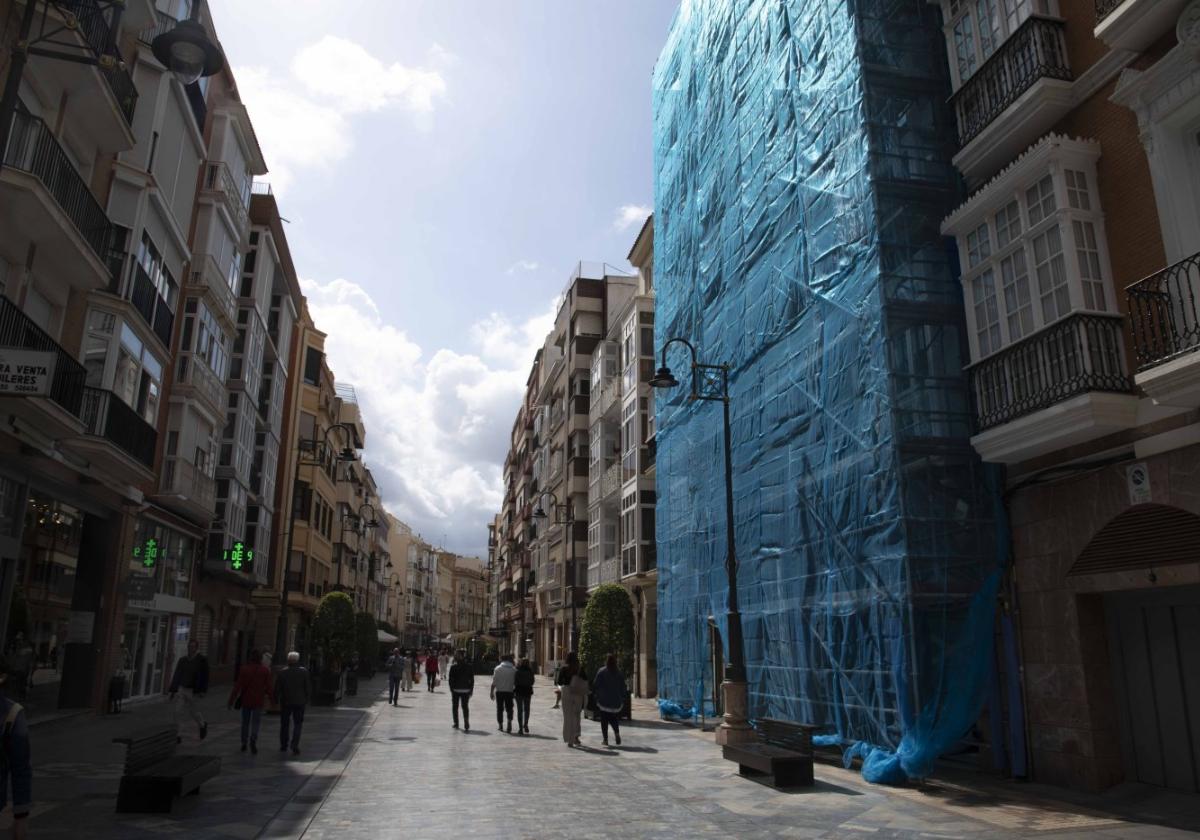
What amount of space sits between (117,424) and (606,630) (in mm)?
14071

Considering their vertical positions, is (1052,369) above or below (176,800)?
above

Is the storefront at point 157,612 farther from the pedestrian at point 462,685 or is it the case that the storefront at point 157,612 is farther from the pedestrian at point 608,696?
the pedestrian at point 608,696

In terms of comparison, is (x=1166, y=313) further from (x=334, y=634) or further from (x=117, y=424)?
(x=334, y=634)

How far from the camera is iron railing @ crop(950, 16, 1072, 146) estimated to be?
38.4 ft

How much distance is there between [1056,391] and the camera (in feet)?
35.4

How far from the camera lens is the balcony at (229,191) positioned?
2567 cm

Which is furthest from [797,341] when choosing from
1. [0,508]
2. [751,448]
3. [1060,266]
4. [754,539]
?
[0,508]

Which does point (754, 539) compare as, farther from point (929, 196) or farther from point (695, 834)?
point (695, 834)

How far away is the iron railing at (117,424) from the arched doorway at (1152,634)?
682 inches

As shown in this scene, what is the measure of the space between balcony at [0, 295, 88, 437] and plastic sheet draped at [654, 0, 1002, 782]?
40.0 feet

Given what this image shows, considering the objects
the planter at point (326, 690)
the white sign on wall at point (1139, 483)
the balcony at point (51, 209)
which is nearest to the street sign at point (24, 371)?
the balcony at point (51, 209)

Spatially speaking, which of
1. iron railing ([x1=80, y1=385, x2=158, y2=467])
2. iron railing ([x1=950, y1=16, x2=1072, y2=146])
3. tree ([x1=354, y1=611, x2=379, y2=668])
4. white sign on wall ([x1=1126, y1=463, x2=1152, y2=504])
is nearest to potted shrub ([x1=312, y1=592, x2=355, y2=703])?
tree ([x1=354, y1=611, x2=379, y2=668])

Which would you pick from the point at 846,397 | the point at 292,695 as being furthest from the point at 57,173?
the point at 846,397

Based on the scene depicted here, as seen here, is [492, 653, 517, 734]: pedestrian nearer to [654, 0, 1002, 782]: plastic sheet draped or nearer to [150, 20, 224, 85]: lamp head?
[654, 0, 1002, 782]: plastic sheet draped
